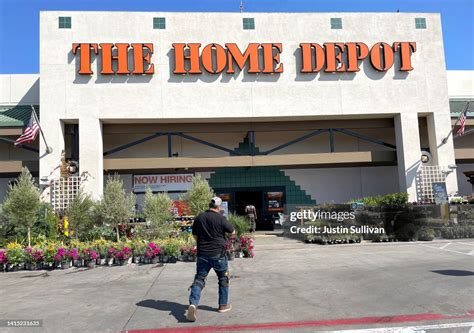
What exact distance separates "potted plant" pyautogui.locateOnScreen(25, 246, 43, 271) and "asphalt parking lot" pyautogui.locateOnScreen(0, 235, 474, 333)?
0.49m

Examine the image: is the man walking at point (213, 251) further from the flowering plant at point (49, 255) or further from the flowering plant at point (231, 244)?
the flowering plant at point (49, 255)

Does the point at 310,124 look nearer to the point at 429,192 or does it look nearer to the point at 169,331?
the point at 429,192

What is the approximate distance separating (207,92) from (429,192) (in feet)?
42.7

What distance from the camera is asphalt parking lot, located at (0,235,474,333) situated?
18.3ft

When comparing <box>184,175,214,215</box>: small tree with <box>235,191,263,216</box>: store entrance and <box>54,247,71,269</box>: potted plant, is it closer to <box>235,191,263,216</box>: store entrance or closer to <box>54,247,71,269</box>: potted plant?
<box>54,247,71,269</box>: potted plant

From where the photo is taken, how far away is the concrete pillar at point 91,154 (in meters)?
19.3

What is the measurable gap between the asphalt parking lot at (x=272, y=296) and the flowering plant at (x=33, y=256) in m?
0.51

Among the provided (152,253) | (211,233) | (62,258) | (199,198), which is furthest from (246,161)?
(211,233)

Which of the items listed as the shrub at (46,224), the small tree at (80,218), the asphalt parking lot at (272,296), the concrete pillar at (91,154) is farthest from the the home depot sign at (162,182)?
the asphalt parking lot at (272,296)

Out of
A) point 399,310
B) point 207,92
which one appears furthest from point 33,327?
point 207,92

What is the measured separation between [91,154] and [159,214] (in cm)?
739

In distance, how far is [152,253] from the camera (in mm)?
11648

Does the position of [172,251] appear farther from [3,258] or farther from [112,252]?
[3,258]

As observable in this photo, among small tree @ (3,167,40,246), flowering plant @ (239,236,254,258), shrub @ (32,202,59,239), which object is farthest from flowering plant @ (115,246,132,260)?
shrub @ (32,202,59,239)
